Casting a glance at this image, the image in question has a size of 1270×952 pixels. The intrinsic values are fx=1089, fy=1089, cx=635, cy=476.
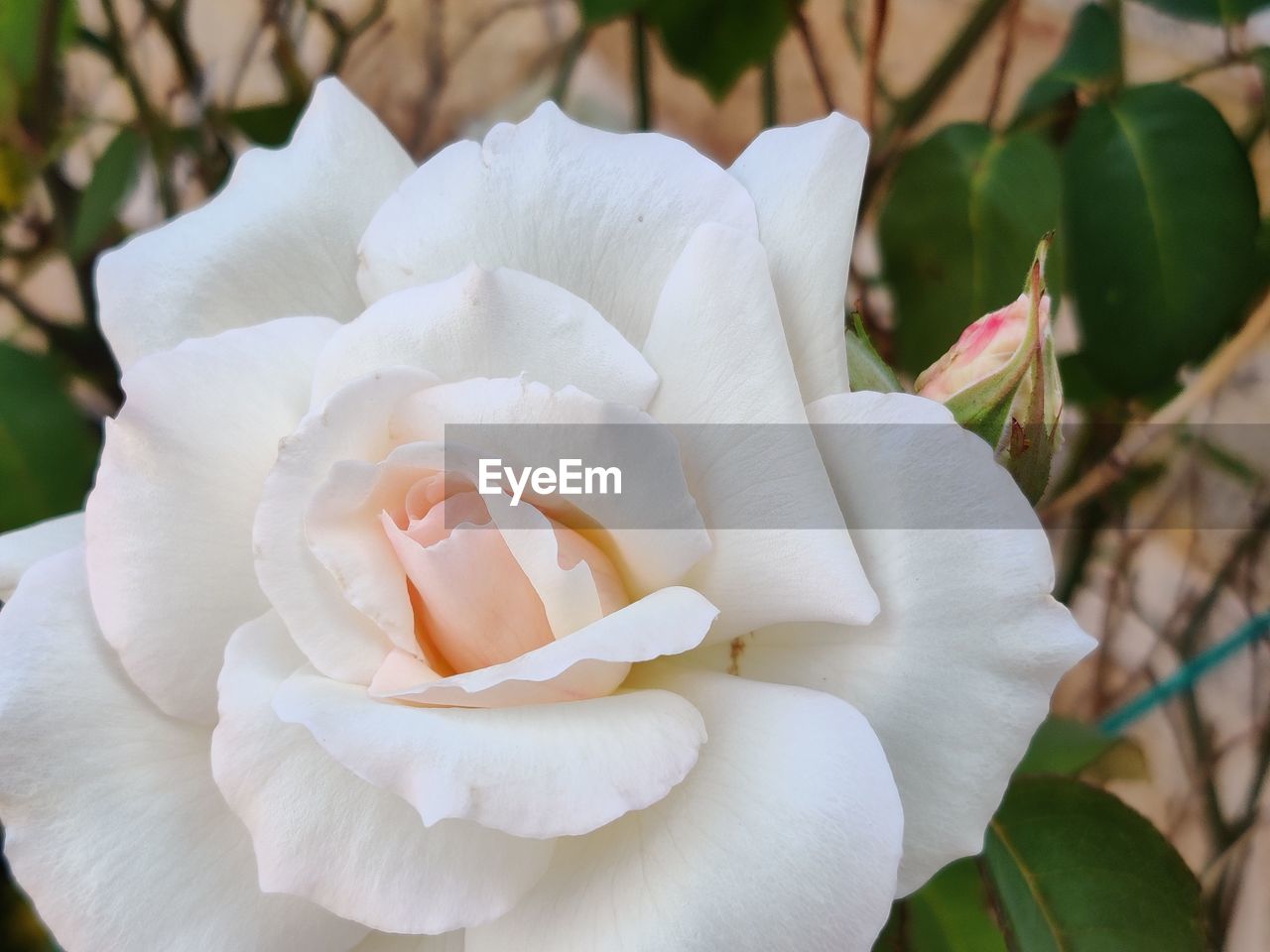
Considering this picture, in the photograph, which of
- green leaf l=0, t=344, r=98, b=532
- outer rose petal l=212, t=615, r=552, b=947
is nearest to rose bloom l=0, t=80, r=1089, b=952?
outer rose petal l=212, t=615, r=552, b=947

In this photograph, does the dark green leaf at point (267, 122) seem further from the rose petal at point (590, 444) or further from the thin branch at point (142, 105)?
the rose petal at point (590, 444)

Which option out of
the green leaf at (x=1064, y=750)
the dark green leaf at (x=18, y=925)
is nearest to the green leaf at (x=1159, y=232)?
the green leaf at (x=1064, y=750)

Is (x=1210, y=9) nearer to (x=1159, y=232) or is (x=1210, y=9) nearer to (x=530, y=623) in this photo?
(x=1159, y=232)

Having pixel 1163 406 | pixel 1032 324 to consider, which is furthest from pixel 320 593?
pixel 1163 406

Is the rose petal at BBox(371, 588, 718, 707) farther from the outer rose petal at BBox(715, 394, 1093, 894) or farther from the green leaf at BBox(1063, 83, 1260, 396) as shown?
the green leaf at BBox(1063, 83, 1260, 396)

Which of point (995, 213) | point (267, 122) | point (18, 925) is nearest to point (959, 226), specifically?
point (995, 213)
